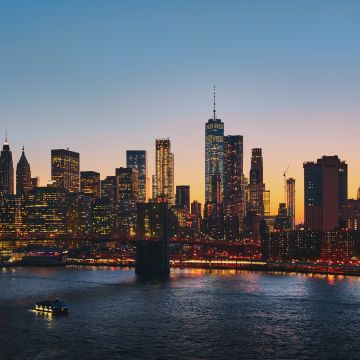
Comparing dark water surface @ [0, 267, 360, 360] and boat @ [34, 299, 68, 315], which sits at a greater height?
boat @ [34, 299, 68, 315]

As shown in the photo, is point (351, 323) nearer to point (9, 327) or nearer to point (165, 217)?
point (9, 327)

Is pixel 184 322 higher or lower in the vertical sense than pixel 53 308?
lower

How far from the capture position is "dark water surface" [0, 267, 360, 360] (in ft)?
170

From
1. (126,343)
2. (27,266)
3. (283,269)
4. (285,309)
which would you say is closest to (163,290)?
(285,309)

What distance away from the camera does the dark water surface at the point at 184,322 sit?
5182cm

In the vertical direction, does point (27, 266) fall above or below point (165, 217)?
below

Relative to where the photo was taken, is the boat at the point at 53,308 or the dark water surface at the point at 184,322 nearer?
the dark water surface at the point at 184,322

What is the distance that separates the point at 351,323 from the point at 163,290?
34392 millimetres

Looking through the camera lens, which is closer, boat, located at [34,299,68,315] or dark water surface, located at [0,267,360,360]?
dark water surface, located at [0,267,360,360]

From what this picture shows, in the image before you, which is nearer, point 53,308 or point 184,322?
point 184,322

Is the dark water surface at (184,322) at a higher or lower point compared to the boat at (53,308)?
lower

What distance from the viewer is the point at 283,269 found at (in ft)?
490

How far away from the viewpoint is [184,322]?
65125 millimetres

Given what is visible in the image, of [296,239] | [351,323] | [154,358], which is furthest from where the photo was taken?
[296,239]
